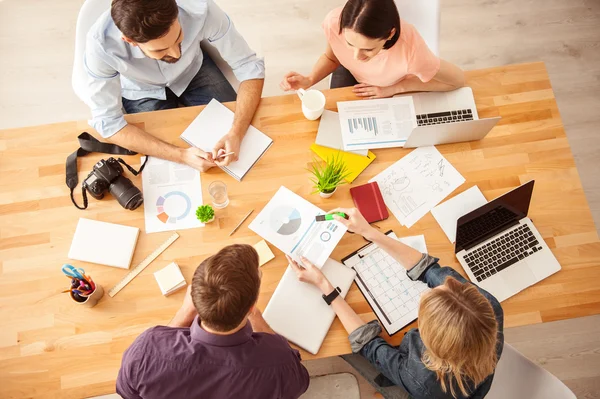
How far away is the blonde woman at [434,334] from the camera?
1.36 metres

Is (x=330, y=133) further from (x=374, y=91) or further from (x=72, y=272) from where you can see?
(x=72, y=272)

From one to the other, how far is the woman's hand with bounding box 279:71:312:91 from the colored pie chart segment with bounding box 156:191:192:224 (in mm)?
655

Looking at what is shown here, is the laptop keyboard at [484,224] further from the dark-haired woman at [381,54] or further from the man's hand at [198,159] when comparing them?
the man's hand at [198,159]

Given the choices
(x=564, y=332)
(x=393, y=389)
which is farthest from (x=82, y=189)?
(x=564, y=332)

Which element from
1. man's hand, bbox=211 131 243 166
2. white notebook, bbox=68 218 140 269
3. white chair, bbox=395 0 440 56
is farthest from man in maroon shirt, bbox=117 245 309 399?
white chair, bbox=395 0 440 56

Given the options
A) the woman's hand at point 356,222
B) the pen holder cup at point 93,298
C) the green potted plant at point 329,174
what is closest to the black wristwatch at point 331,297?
the woman's hand at point 356,222

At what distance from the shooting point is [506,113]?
1.93 m

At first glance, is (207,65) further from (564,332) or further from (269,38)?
(564,332)

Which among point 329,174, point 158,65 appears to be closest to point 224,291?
point 329,174

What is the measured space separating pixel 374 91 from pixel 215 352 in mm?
1233

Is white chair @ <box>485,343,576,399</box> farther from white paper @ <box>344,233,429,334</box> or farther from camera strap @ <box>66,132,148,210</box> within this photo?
camera strap @ <box>66,132,148,210</box>

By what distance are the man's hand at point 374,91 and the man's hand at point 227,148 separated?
55 cm

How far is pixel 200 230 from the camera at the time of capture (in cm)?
175

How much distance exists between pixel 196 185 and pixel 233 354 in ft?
2.37
